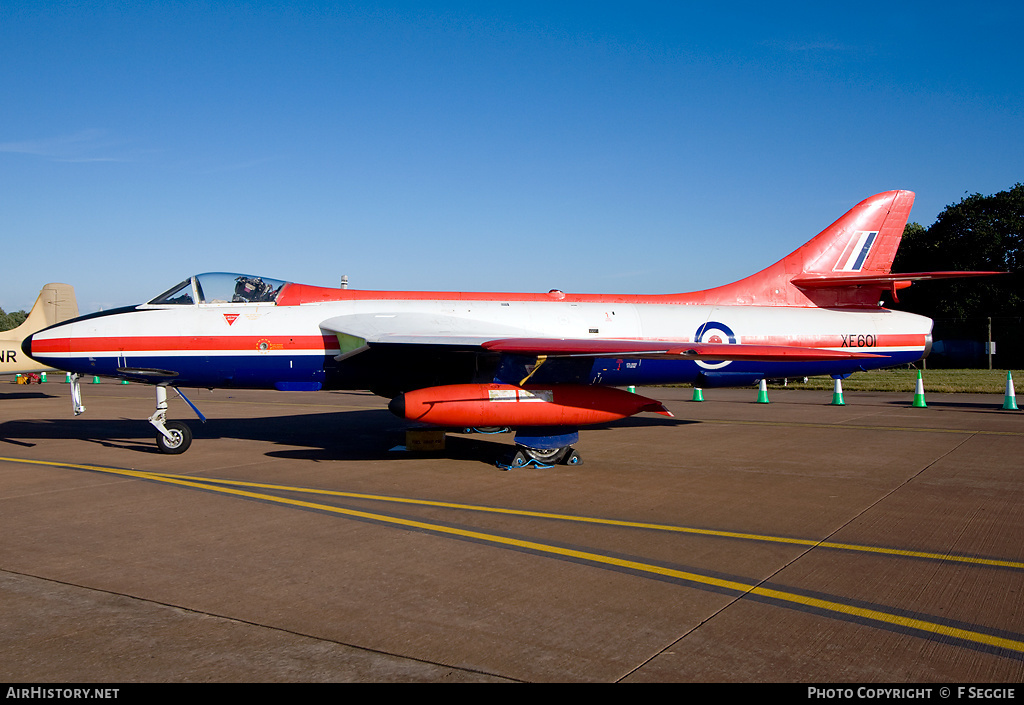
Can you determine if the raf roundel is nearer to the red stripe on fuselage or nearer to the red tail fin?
the red tail fin

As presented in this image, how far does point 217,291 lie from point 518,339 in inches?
192

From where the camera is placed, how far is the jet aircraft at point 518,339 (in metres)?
9.57

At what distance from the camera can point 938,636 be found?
3.95m

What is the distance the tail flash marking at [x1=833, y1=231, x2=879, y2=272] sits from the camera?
501 inches

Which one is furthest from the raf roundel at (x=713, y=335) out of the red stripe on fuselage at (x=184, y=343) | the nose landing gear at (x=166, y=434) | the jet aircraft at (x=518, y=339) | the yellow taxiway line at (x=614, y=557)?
the nose landing gear at (x=166, y=434)

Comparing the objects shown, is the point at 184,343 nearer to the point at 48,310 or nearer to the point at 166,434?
the point at 166,434

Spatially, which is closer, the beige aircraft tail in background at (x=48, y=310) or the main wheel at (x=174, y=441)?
the main wheel at (x=174, y=441)

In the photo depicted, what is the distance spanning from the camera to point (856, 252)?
12734 mm

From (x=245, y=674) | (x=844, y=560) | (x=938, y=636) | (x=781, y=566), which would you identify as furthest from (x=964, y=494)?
(x=245, y=674)

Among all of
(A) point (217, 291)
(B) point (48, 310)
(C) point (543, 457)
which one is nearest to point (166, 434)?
(A) point (217, 291)

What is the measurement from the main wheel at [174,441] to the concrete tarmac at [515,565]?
34 cm

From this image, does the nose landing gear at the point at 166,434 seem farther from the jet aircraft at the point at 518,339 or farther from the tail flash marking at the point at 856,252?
the tail flash marking at the point at 856,252

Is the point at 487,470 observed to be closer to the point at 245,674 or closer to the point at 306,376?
the point at 306,376

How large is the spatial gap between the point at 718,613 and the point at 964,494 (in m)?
4.96
